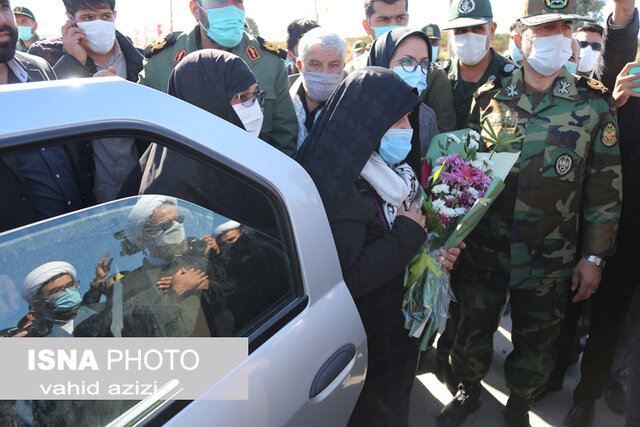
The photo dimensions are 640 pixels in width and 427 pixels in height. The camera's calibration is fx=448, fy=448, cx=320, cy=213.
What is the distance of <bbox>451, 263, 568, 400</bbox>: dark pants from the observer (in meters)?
2.46

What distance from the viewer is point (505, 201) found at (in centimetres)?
245

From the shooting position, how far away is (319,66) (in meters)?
2.73

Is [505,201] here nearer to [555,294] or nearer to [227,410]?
[555,294]

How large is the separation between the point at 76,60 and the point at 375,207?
97.2 inches

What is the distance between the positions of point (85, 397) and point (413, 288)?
143 centimetres

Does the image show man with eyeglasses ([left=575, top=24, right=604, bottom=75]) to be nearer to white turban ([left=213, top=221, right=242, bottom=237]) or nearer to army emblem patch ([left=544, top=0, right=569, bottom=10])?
army emblem patch ([left=544, top=0, right=569, bottom=10])

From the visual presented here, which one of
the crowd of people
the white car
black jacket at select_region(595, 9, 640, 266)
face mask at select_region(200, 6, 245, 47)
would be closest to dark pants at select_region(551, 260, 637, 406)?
the crowd of people

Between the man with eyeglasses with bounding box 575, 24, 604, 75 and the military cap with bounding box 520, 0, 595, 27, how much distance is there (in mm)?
3622

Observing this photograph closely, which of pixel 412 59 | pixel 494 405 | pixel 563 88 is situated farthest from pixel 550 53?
pixel 494 405

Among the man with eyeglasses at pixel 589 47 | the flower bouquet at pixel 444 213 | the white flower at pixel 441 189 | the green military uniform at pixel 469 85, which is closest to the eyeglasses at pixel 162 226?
the flower bouquet at pixel 444 213

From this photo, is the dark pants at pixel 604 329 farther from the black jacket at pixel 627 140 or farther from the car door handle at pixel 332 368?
the car door handle at pixel 332 368

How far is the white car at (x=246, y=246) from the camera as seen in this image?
90 centimetres

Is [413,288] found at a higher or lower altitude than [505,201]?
lower

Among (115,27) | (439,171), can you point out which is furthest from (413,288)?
(115,27)
